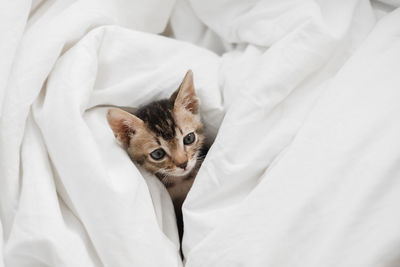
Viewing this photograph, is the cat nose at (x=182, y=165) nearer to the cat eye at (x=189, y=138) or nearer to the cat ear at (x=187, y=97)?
the cat eye at (x=189, y=138)

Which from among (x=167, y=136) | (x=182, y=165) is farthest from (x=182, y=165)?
(x=167, y=136)

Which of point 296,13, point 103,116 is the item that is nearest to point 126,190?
point 103,116

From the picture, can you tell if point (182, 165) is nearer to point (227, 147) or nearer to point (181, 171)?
point (181, 171)

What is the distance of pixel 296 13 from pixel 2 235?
990 mm

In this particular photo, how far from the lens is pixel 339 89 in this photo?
88cm

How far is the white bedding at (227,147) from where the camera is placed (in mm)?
778

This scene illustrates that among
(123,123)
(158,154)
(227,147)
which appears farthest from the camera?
(158,154)

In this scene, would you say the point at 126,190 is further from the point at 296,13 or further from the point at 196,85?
the point at 296,13

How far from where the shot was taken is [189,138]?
3.76ft

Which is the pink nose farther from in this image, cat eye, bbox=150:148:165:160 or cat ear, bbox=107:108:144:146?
cat ear, bbox=107:108:144:146

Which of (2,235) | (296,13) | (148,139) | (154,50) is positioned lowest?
(2,235)

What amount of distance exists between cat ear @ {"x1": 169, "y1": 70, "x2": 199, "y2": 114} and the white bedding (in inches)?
1.5

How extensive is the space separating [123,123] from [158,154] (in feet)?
0.57

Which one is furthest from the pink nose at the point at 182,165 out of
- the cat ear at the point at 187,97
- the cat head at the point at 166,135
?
the cat ear at the point at 187,97
